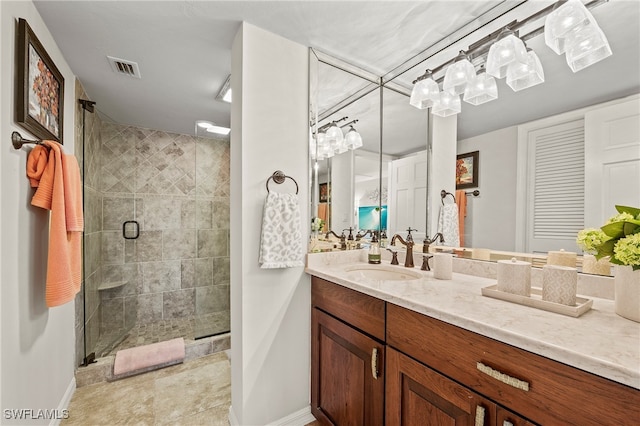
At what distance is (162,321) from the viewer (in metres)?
3.01

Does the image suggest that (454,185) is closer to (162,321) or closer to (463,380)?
(463,380)

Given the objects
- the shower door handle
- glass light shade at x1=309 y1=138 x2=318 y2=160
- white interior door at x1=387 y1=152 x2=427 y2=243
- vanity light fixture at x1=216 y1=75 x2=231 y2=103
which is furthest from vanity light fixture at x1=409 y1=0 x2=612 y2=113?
the shower door handle

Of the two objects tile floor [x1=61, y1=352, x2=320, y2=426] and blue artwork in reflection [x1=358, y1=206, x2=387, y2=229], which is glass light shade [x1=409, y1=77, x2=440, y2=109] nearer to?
blue artwork in reflection [x1=358, y1=206, x2=387, y2=229]

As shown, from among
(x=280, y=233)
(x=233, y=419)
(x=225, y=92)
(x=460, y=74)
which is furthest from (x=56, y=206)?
(x=460, y=74)

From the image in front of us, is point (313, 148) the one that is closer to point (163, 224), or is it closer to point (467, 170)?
point (467, 170)

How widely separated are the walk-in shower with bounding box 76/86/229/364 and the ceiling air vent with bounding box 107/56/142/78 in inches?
36.9

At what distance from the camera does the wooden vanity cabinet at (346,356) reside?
1123 mm

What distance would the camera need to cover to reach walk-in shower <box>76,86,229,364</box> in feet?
8.70

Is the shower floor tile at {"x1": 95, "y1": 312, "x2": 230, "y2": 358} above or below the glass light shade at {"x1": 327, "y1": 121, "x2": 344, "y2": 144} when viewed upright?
below

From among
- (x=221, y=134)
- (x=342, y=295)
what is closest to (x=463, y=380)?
(x=342, y=295)

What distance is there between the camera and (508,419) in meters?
0.71

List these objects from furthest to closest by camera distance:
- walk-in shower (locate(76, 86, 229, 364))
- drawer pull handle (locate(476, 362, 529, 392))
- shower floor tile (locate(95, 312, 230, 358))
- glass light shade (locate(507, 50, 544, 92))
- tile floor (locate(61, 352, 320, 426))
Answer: walk-in shower (locate(76, 86, 229, 364)) → shower floor tile (locate(95, 312, 230, 358)) → tile floor (locate(61, 352, 320, 426)) → glass light shade (locate(507, 50, 544, 92)) → drawer pull handle (locate(476, 362, 529, 392))

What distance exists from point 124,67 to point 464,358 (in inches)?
96.2

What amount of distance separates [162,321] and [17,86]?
2.66 metres
